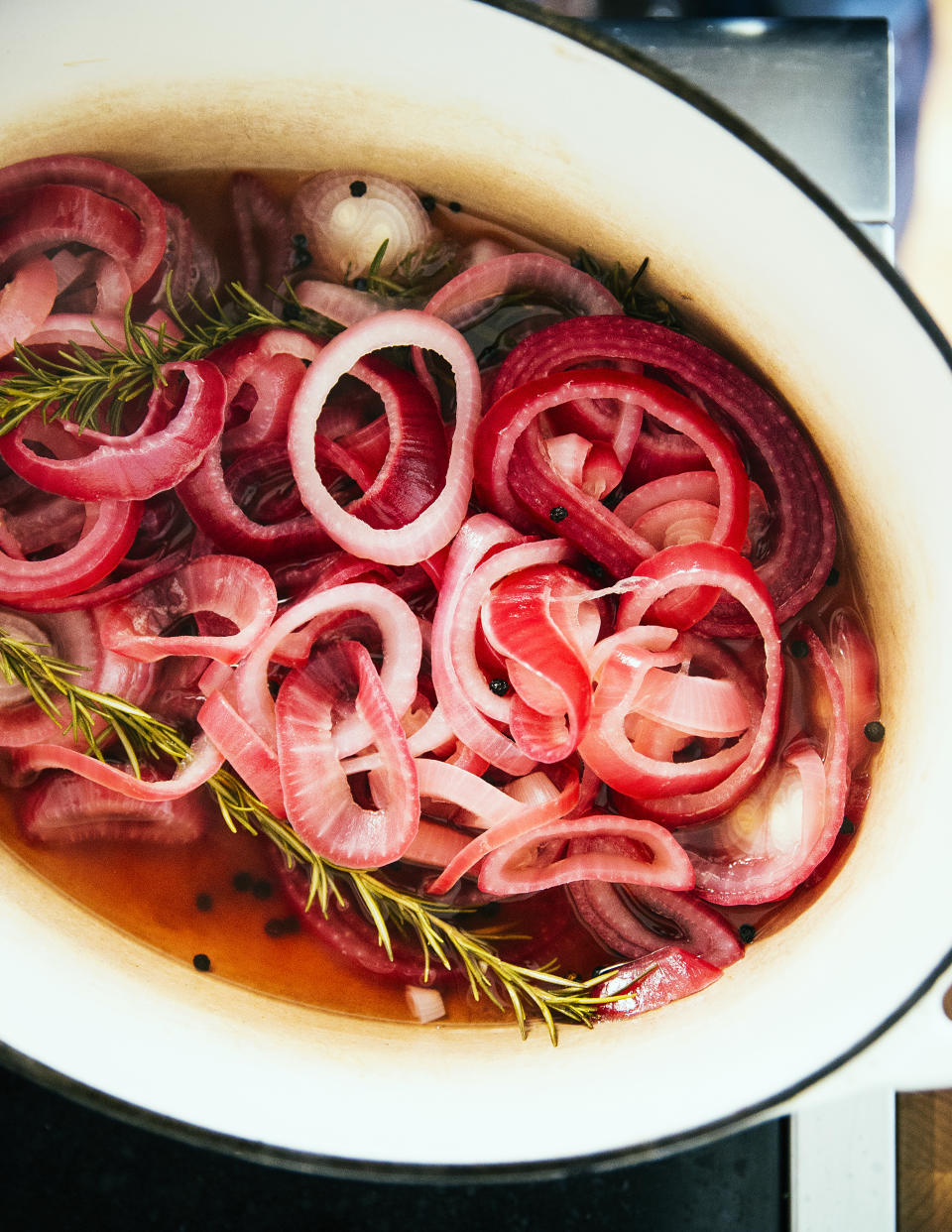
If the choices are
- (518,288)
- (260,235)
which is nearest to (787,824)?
(518,288)

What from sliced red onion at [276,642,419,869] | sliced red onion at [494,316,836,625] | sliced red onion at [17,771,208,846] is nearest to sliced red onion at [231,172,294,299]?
sliced red onion at [494,316,836,625]

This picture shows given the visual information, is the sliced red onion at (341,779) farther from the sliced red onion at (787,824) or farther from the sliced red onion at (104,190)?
the sliced red onion at (104,190)

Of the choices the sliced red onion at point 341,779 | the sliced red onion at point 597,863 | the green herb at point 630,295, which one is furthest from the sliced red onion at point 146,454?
the sliced red onion at point 597,863

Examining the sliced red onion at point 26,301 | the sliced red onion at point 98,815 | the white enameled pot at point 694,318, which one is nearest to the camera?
the white enameled pot at point 694,318

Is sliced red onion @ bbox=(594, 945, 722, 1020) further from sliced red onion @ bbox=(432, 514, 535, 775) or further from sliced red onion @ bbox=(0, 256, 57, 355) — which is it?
sliced red onion @ bbox=(0, 256, 57, 355)

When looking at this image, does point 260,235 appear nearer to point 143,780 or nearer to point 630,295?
point 630,295

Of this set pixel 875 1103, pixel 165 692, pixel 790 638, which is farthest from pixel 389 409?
pixel 875 1103
